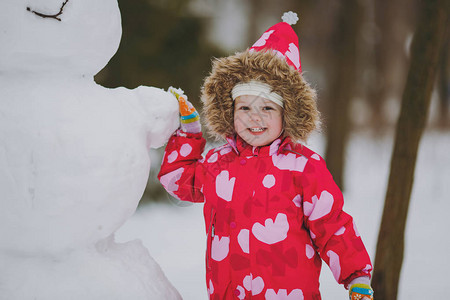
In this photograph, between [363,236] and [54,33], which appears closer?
[54,33]

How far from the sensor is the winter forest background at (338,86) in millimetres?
2525

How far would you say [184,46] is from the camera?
13.1 feet

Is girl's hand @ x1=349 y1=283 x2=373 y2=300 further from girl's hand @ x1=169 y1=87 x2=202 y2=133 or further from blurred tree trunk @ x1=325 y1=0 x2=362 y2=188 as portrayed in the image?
blurred tree trunk @ x1=325 y1=0 x2=362 y2=188

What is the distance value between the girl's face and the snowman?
44 cm

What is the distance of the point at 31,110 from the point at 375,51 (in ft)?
22.9

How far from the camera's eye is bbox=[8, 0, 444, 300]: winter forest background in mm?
2525

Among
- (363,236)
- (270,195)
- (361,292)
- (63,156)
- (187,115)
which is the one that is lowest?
(363,236)

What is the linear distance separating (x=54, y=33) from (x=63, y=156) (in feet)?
1.48

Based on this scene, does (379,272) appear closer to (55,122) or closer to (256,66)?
(256,66)

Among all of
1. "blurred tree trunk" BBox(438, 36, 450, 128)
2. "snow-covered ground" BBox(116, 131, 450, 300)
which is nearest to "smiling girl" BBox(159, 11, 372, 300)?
"snow-covered ground" BBox(116, 131, 450, 300)

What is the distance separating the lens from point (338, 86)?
5.68 m

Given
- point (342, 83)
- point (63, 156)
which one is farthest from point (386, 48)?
point (63, 156)

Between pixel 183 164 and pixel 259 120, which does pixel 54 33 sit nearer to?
pixel 183 164

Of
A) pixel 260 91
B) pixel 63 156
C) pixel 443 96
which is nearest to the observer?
pixel 63 156
